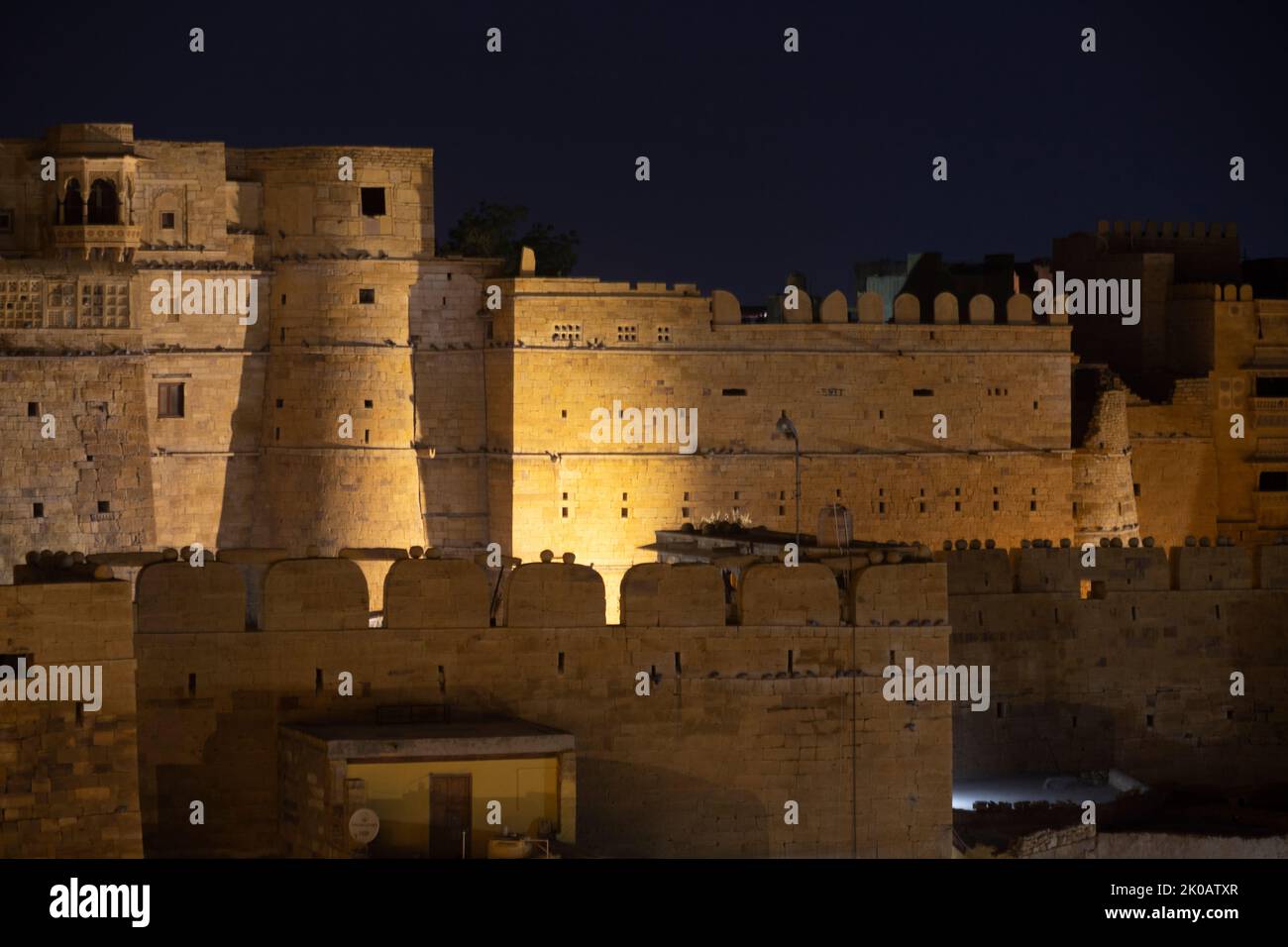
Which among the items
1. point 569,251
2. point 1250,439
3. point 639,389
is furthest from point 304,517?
point 1250,439

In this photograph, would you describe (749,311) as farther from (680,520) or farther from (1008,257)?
(680,520)

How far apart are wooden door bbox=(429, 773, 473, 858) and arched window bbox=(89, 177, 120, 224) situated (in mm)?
19017

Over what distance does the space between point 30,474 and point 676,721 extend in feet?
49.2

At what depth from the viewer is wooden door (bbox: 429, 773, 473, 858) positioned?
2125cm

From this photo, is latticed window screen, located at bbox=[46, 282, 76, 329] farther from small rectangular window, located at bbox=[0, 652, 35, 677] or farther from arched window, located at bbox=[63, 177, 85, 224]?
small rectangular window, located at bbox=[0, 652, 35, 677]

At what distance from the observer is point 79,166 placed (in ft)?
125

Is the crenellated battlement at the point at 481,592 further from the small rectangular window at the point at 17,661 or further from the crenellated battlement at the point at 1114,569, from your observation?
the crenellated battlement at the point at 1114,569

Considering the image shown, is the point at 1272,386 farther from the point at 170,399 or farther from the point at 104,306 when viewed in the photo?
the point at 104,306

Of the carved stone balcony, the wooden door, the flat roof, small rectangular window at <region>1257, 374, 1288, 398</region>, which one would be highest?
the carved stone balcony

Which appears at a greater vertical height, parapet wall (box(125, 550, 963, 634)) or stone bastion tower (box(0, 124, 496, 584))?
stone bastion tower (box(0, 124, 496, 584))

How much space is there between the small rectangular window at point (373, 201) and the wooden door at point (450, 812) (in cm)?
1993

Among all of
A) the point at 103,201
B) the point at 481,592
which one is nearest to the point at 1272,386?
the point at 103,201

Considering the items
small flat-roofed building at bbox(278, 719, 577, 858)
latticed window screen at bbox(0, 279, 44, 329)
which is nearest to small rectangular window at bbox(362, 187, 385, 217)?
latticed window screen at bbox(0, 279, 44, 329)

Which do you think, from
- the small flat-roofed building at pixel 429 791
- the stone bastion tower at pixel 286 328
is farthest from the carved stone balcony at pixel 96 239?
the small flat-roofed building at pixel 429 791
